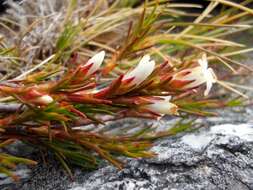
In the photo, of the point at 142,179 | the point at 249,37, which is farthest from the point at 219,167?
the point at 249,37

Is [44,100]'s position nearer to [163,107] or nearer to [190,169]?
[163,107]

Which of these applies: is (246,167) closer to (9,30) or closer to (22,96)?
(22,96)

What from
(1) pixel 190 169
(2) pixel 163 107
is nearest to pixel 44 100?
(2) pixel 163 107

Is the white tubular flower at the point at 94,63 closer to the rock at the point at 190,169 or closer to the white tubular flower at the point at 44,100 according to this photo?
the white tubular flower at the point at 44,100

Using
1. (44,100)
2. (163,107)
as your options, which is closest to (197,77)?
(163,107)

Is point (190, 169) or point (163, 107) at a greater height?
point (163, 107)

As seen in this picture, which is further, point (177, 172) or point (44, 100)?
point (177, 172)
